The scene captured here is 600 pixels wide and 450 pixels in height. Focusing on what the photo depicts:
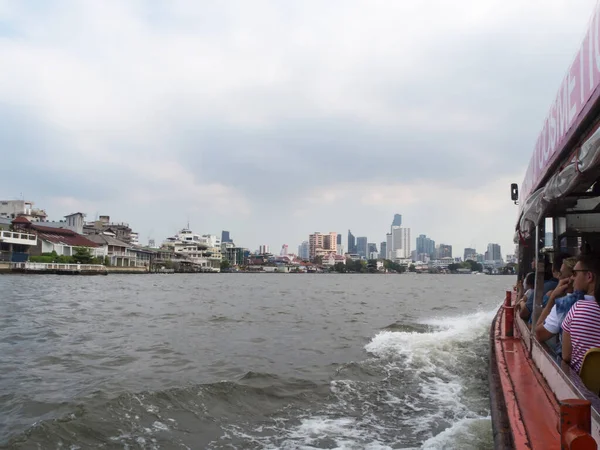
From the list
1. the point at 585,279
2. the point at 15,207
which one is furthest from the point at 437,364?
the point at 15,207

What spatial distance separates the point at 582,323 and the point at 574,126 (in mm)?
1486

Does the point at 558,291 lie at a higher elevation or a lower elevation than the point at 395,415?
higher

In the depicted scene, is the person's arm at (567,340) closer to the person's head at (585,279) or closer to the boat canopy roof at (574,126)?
the person's head at (585,279)

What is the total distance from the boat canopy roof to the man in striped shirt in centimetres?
66

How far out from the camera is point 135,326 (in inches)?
483

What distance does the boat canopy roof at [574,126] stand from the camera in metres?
2.84

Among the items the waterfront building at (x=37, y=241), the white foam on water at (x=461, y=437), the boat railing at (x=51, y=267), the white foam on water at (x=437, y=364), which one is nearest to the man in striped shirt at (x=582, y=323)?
the white foam on water at (x=461, y=437)

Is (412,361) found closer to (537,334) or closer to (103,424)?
(537,334)

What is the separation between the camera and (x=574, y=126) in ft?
11.1

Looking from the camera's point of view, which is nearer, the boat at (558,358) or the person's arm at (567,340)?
the boat at (558,358)

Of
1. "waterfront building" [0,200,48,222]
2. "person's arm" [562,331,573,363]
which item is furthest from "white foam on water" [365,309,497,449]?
"waterfront building" [0,200,48,222]

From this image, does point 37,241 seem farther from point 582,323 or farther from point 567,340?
point 582,323

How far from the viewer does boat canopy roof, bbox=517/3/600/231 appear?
284 cm

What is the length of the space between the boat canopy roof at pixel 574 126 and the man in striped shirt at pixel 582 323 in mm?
656
